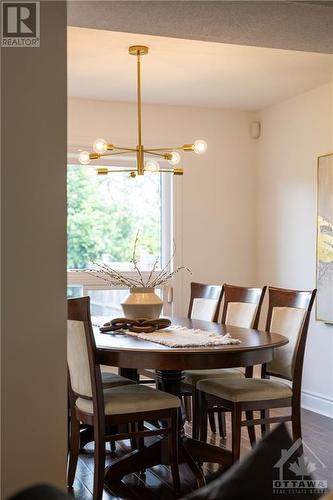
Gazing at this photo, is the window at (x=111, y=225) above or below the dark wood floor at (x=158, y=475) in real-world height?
above

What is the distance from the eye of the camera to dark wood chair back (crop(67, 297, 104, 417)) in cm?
313

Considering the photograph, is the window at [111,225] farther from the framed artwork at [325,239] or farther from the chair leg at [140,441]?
the chair leg at [140,441]

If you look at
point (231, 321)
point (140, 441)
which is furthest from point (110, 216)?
point (140, 441)

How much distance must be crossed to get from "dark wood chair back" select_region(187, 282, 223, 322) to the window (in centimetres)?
100

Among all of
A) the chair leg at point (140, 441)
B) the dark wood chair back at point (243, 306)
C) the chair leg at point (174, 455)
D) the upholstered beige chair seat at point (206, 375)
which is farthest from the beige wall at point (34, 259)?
the dark wood chair back at point (243, 306)

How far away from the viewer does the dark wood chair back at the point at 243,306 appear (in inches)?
168

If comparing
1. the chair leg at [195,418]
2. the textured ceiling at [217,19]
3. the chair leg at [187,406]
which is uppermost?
the textured ceiling at [217,19]

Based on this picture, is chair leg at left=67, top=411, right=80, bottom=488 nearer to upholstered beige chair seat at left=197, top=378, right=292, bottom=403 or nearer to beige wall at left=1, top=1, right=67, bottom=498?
upholstered beige chair seat at left=197, top=378, right=292, bottom=403

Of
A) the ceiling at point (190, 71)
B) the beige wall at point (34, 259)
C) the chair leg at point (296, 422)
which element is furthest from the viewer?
Answer: the ceiling at point (190, 71)

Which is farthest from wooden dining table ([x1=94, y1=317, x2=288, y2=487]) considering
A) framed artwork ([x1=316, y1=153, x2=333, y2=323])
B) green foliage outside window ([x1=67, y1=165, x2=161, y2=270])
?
green foliage outside window ([x1=67, y1=165, x2=161, y2=270])

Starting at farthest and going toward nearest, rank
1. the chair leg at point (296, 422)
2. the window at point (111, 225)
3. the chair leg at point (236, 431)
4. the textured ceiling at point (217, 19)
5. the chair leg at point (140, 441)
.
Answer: the window at point (111, 225) → the chair leg at point (140, 441) → the chair leg at point (296, 422) → the chair leg at point (236, 431) → the textured ceiling at point (217, 19)

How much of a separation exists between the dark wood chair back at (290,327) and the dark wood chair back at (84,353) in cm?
117

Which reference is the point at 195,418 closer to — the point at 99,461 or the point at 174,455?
the point at 174,455

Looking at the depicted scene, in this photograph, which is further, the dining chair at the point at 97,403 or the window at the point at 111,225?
the window at the point at 111,225
